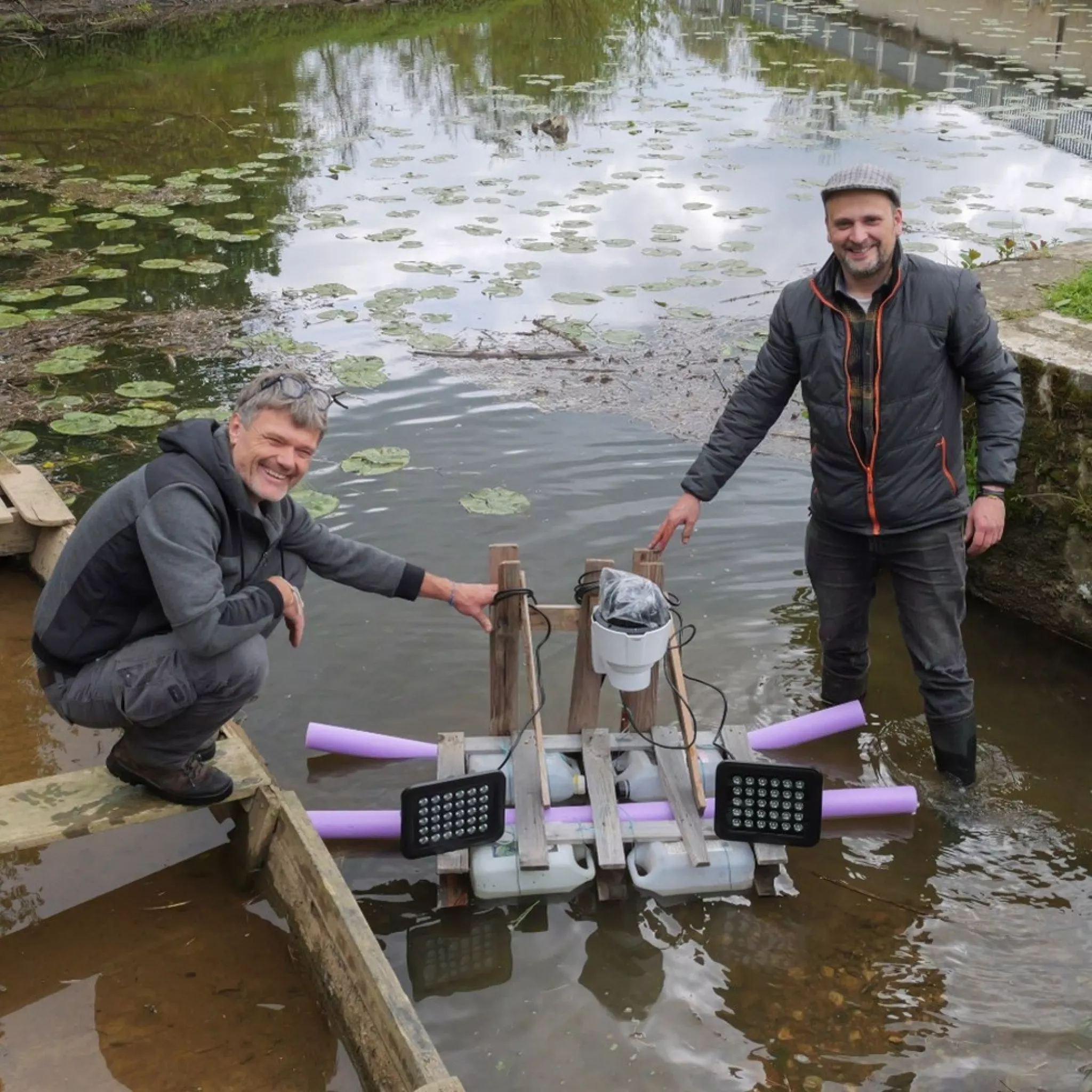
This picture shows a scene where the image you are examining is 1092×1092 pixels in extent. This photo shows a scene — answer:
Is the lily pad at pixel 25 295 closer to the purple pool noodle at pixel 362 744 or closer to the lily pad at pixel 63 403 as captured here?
the lily pad at pixel 63 403

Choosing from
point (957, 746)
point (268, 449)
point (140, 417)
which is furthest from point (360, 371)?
point (957, 746)

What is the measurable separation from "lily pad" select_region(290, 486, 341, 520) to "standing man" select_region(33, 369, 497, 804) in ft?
7.61

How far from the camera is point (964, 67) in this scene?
1709cm

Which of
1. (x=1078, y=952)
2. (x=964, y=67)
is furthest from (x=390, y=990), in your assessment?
(x=964, y=67)

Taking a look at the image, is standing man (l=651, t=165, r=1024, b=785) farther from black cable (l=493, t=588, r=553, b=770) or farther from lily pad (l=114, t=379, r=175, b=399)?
lily pad (l=114, t=379, r=175, b=399)

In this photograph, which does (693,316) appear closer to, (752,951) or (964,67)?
(752,951)

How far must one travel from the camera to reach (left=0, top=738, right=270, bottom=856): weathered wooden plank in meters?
2.83

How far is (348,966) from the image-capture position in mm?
2566

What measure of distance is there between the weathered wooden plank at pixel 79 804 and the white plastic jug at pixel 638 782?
1049 mm

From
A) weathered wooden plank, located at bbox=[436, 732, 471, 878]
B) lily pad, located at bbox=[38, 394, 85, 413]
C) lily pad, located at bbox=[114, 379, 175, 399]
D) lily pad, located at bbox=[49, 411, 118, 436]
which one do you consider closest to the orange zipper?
weathered wooden plank, located at bbox=[436, 732, 471, 878]

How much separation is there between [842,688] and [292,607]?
2.08 m

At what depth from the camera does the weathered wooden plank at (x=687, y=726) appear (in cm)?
323

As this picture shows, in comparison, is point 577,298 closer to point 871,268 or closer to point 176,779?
point 871,268

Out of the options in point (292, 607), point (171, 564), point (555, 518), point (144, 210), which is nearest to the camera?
point (171, 564)
